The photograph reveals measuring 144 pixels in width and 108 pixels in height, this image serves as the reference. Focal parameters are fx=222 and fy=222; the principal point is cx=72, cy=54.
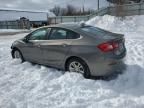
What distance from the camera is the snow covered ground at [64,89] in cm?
465

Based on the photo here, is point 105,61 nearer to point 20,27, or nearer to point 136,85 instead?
point 136,85

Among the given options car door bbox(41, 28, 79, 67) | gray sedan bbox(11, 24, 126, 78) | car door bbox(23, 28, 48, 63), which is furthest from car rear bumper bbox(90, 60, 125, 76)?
car door bbox(23, 28, 48, 63)

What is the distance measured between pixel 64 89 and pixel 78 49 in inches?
47.9

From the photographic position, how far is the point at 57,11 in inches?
4358

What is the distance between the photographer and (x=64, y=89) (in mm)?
5402

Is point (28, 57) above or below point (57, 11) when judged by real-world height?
below

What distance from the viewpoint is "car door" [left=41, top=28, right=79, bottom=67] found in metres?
6.39

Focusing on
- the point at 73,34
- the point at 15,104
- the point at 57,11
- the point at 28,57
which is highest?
the point at 57,11

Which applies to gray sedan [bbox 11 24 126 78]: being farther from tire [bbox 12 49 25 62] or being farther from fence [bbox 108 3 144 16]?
fence [bbox 108 3 144 16]

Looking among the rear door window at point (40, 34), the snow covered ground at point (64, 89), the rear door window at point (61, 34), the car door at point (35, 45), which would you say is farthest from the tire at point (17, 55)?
the rear door window at point (61, 34)

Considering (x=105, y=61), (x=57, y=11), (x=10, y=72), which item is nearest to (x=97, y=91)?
(x=105, y=61)

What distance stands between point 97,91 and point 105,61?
85cm

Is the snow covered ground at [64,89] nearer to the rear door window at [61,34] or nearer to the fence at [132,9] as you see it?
the rear door window at [61,34]

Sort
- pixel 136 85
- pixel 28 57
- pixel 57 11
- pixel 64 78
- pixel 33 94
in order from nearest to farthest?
1. pixel 33 94
2. pixel 136 85
3. pixel 64 78
4. pixel 28 57
5. pixel 57 11
